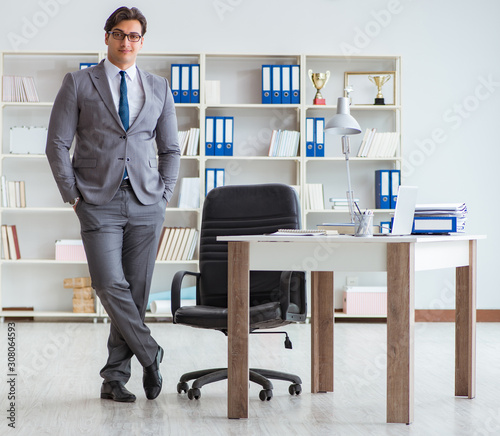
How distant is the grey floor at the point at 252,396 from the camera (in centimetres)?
235

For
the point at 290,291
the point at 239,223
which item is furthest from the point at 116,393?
the point at 239,223

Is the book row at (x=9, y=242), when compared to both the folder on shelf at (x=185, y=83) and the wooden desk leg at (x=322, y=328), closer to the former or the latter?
the folder on shelf at (x=185, y=83)

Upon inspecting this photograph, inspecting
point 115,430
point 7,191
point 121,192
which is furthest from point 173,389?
point 7,191

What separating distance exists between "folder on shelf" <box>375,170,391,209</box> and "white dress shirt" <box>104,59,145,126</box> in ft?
9.64

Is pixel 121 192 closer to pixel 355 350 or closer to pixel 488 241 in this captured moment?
pixel 355 350

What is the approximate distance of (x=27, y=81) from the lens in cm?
535

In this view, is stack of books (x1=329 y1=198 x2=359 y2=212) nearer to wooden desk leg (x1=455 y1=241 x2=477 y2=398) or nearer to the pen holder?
wooden desk leg (x1=455 y1=241 x2=477 y2=398)

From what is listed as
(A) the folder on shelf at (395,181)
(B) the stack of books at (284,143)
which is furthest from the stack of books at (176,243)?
(A) the folder on shelf at (395,181)

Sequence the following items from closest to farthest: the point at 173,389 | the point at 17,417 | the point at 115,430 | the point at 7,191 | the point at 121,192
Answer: the point at 115,430, the point at 17,417, the point at 121,192, the point at 173,389, the point at 7,191

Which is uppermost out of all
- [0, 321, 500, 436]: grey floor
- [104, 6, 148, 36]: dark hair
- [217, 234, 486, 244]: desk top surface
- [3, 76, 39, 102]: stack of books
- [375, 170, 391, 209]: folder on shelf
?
[3, 76, 39, 102]: stack of books

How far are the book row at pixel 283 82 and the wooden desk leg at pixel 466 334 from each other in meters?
2.81

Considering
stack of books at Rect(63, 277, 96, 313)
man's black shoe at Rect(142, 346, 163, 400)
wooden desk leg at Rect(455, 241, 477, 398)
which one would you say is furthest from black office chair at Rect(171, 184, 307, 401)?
stack of books at Rect(63, 277, 96, 313)

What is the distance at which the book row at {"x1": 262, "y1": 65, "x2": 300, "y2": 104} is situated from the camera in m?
5.38

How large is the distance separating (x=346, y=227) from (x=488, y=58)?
11.3 ft
